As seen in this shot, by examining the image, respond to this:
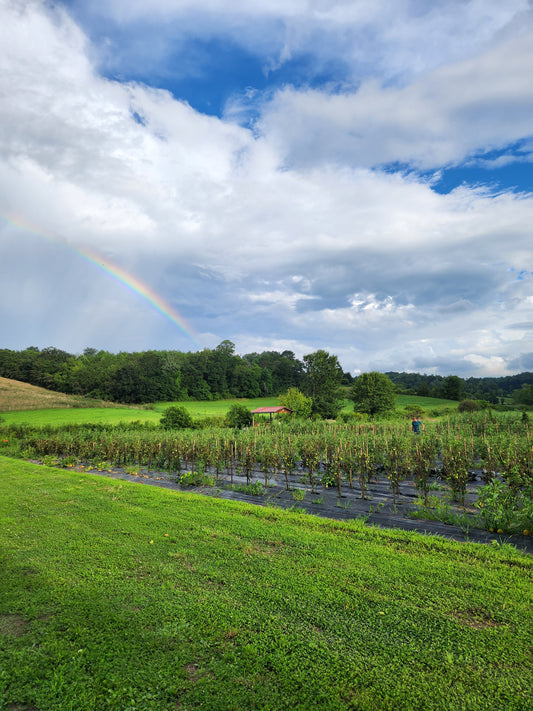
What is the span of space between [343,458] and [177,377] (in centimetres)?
6056

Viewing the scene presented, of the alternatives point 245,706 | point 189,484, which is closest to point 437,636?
point 245,706

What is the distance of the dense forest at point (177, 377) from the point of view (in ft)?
208

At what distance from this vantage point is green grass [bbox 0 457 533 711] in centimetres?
288

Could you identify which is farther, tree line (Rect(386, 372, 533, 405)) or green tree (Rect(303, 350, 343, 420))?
tree line (Rect(386, 372, 533, 405))

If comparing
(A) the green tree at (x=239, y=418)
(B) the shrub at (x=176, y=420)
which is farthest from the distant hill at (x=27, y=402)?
(A) the green tree at (x=239, y=418)

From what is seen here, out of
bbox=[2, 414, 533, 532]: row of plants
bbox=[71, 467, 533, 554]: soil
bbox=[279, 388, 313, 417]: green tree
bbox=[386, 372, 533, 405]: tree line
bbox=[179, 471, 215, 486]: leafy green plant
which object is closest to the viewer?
bbox=[71, 467, 533, 554]: soil

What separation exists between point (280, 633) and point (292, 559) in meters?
1.68

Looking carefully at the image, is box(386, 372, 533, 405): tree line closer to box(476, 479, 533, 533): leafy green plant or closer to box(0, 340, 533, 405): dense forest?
box(0, 340, 533, 405): dense forest

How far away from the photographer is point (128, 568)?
16.4 ft

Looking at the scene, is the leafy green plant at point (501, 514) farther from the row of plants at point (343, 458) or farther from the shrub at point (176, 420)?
the shrub at point (176, 420)

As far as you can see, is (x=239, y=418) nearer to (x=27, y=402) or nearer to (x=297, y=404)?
(x=297, y=404)

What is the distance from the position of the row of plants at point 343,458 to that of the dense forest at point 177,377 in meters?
40.7

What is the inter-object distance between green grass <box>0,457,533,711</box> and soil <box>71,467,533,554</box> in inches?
41.5

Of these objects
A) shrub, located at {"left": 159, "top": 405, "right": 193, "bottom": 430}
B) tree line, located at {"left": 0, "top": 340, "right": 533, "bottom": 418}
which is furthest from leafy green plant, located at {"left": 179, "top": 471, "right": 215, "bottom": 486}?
tree line, located at {"left": 0, "top": 340, "right": 533, "bottom": 418}
